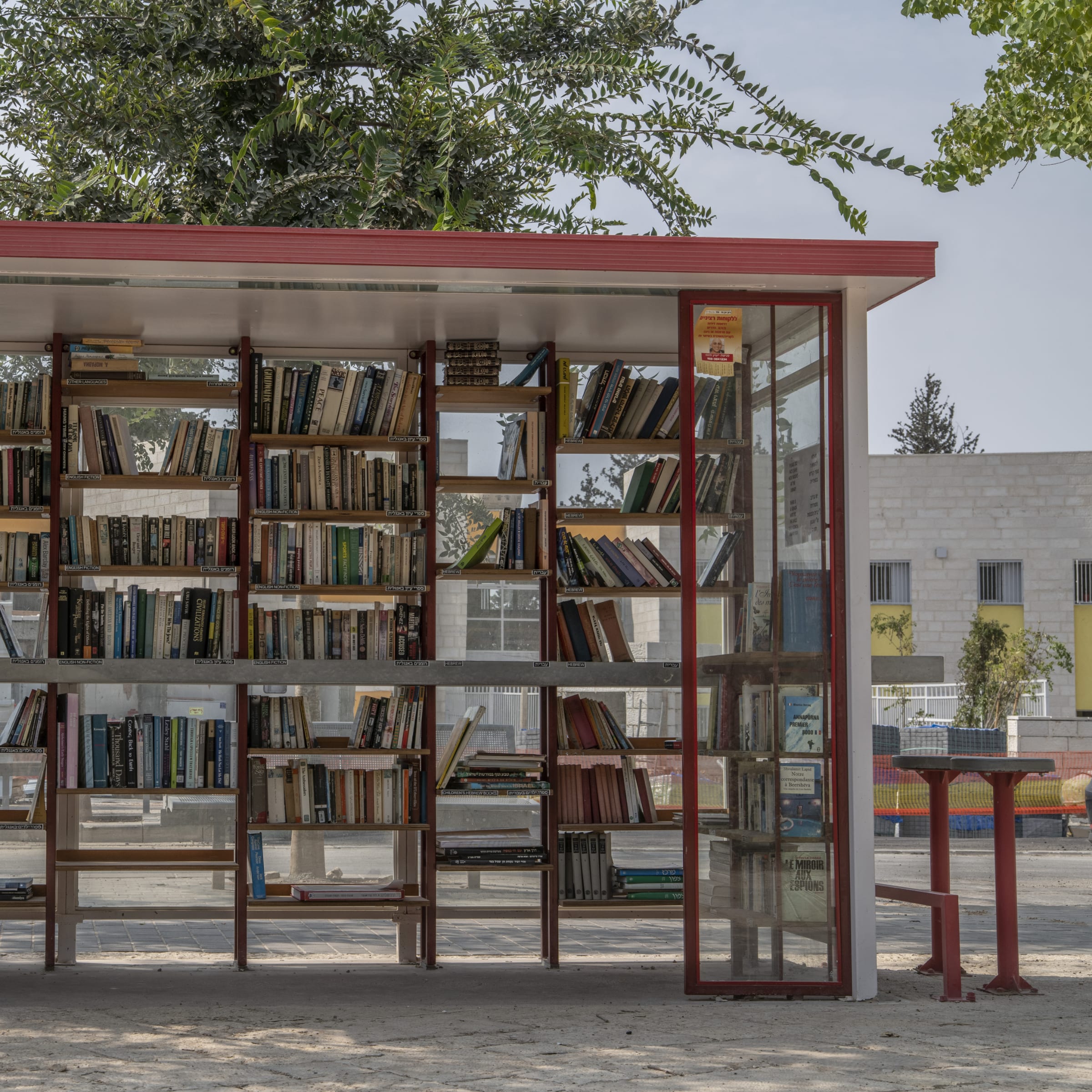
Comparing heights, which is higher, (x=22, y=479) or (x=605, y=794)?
(x=22, y=479)

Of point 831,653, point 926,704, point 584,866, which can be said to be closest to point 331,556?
point 584,866

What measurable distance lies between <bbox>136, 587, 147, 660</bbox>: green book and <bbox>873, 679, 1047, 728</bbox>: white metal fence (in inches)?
643

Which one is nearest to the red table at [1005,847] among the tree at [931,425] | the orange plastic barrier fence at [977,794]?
the orange plastic barrier fence at [977,794]

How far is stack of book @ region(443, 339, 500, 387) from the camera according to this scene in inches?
248

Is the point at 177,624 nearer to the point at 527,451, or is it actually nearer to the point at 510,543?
the point at 510,543

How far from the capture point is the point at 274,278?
5.27 m

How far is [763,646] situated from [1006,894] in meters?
1.42

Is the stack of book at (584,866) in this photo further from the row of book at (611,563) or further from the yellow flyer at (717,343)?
the yellow flyer at (717,343)

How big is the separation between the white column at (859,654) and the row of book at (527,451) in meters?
1.59

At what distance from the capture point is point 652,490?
6414 millimetres

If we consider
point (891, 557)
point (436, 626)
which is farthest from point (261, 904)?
point (891, 557)

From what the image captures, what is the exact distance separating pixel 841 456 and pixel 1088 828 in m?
11.4

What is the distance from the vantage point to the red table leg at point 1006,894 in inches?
214

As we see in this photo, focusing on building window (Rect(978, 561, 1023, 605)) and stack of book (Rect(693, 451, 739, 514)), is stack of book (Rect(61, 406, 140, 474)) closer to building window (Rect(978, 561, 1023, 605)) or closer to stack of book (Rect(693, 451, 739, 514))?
stack of book (Rect(693, 451, 739, 514))
